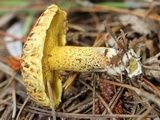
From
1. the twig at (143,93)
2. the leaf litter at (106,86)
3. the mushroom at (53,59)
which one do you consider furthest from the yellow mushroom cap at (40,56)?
the twig at (143,93)

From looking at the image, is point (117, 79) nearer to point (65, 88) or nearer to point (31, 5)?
point (65, 88)

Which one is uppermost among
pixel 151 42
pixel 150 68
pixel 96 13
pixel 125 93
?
pixel 96 13

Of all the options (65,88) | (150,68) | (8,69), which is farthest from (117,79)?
(8,69)

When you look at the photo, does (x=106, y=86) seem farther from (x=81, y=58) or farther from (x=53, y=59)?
(x=53, y=59)

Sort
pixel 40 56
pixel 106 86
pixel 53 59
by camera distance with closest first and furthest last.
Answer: pixel 40 56 < pixel 53 59 < pixel 106 86

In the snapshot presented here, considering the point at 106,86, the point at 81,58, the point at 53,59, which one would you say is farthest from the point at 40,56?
the point at 106,86

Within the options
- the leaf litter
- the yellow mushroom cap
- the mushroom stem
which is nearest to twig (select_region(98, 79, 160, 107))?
the leaf litter
